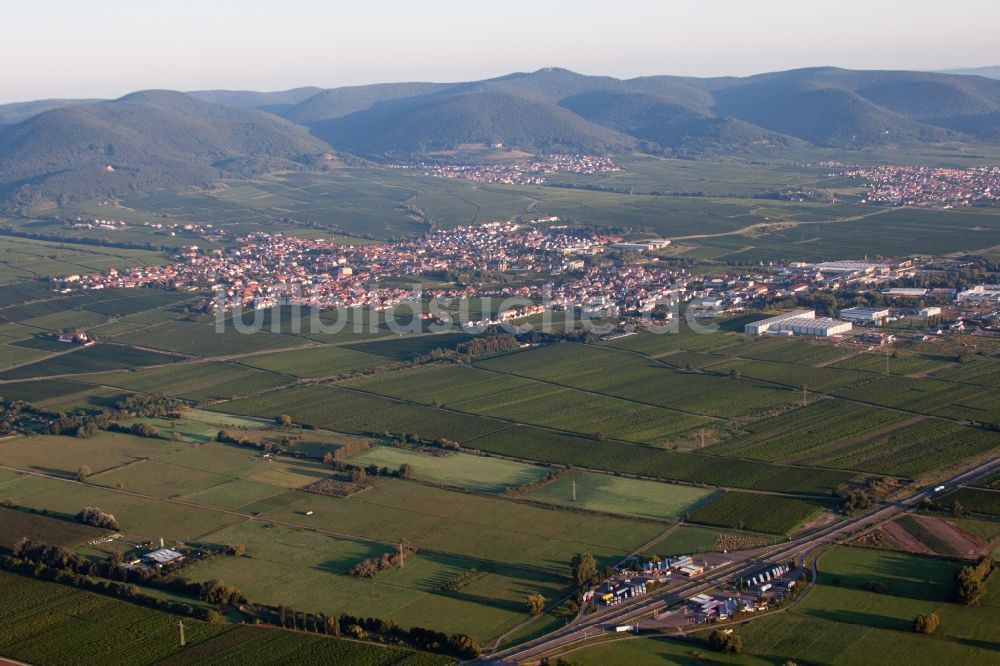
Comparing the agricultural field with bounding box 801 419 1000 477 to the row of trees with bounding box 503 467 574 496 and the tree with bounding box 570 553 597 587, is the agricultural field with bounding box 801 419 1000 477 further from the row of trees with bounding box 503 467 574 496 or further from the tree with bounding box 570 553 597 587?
the tree with bounding box 570 553 597 587

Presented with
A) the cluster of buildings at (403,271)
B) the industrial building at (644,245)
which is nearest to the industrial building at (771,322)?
the cluster of buildings at (403,271)

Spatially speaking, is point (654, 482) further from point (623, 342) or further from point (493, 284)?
point (493, 284)

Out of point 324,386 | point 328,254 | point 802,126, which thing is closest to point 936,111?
point 802,126

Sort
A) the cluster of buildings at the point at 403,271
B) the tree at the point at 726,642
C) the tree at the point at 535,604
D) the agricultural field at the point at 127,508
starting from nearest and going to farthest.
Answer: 1. the tree at the point at 726,642
2. the tree at the point at 535,604
3. the agricultural field at the point at 127,508
4. the cluster of buildings at the point at 403,271

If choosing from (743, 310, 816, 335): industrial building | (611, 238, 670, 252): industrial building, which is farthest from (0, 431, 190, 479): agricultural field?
(611, 238, 670, 252): industrial building

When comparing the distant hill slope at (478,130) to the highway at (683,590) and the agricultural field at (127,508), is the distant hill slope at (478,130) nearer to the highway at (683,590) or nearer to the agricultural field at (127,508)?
the agricultural field at (127,508)

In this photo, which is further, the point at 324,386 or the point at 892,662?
the point at 324,386
